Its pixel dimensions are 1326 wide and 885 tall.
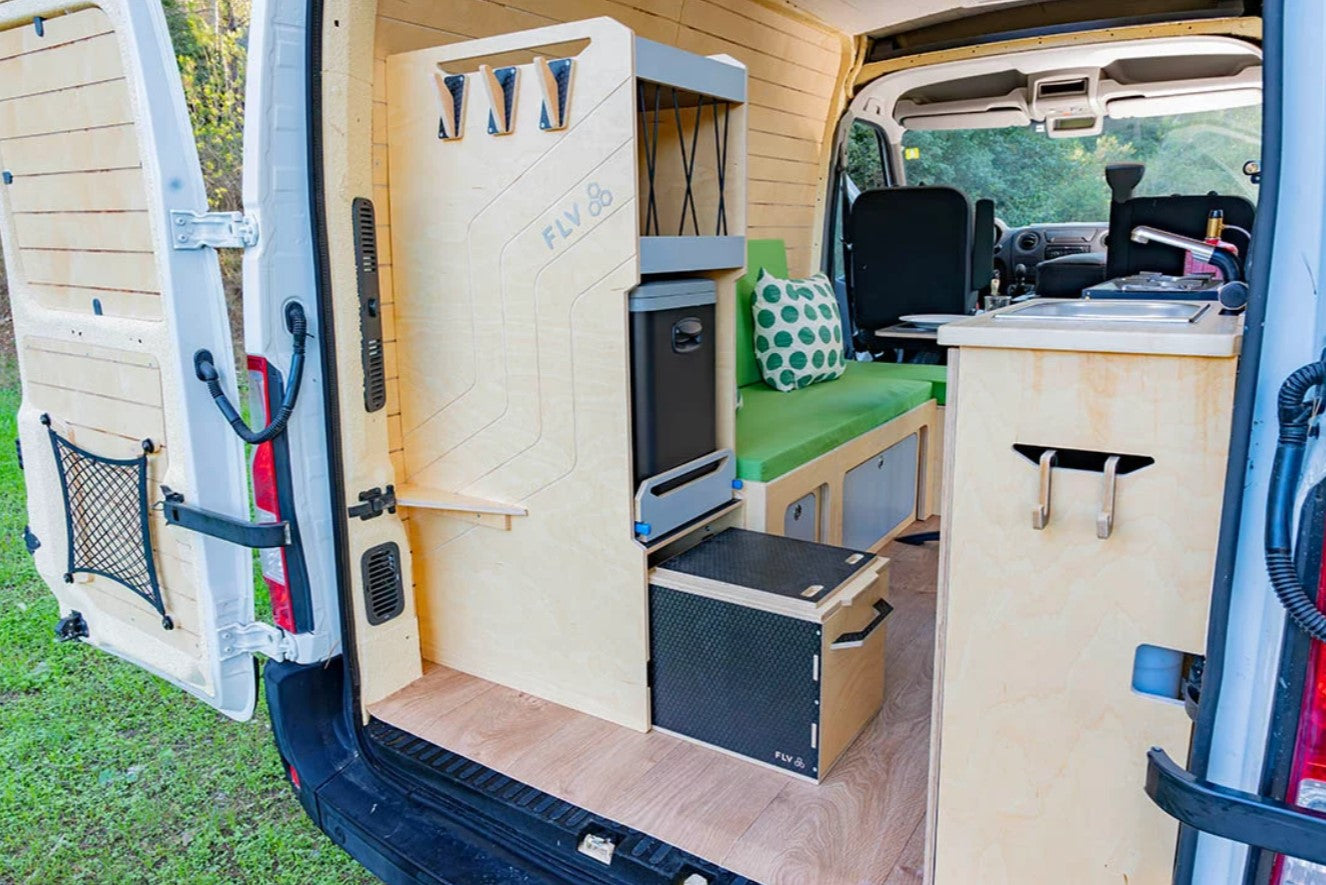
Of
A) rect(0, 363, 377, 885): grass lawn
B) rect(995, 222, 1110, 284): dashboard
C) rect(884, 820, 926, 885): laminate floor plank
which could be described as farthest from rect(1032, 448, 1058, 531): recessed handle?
rect(995, 222, 1110, 284): dashboard

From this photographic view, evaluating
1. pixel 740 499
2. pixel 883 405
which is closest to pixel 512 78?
pixel 740 499

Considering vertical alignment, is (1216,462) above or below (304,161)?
below

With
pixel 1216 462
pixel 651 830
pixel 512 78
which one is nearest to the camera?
pixel 1216 462

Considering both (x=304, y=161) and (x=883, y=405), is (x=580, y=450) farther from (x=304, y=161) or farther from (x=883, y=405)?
(x=883, y=405)

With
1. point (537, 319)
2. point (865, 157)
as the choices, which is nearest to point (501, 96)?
point (537, 319)

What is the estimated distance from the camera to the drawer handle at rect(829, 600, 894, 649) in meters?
1.65

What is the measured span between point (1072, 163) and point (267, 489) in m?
10.9

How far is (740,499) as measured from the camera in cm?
215

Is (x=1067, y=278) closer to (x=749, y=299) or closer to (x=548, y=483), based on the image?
(x=749, y=299)

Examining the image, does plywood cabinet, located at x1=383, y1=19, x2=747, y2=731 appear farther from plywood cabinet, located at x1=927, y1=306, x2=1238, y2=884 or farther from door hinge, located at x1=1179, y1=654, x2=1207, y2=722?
door hinge, located at x1=1179, y1=654, x2=1207, y2=722

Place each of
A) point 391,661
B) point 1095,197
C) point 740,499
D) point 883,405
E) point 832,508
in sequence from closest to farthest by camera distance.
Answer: point 391,661, point 740,499, point 832,508, point 883,405, point 1095,197

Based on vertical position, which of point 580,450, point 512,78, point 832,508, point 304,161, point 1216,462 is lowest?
point 832,508

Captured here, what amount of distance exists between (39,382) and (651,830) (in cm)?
150

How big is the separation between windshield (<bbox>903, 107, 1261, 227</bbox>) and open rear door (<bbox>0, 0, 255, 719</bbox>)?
643cm
